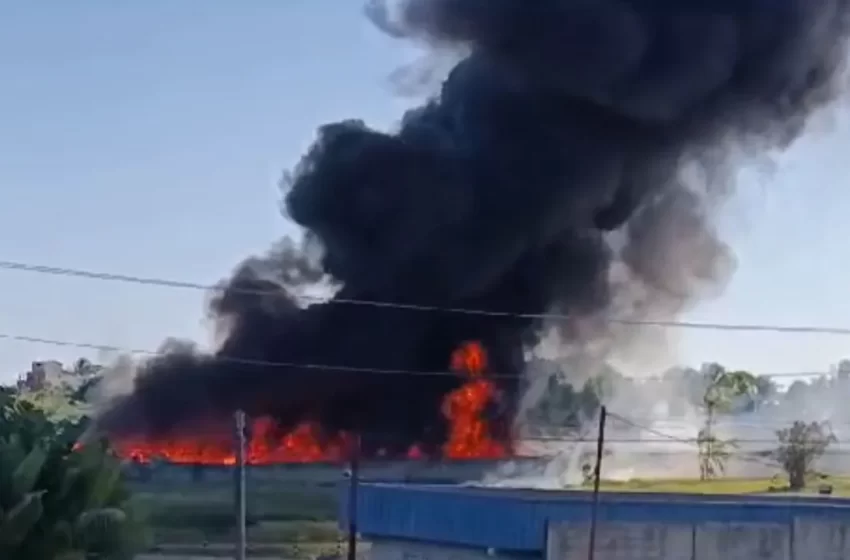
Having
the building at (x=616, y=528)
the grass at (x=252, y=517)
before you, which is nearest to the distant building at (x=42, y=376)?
the grass at (x=252, y=517)

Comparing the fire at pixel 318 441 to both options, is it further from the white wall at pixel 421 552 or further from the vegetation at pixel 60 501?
the vegetation at pixel 60 501

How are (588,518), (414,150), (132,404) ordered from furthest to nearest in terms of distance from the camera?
(132,404), (414,150), (588,518)

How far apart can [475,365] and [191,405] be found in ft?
30.6

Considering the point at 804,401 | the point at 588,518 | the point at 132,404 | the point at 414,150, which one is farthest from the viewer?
the point at 804,401

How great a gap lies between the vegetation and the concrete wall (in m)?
7.94

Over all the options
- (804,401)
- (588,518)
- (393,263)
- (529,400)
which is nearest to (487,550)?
(588,518)

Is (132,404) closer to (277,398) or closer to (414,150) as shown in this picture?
(277,398)

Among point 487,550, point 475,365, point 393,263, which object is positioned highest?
point 393,263

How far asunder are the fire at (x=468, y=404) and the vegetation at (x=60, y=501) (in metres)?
20.8

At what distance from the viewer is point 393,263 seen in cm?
4322

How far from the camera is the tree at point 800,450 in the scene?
186ft

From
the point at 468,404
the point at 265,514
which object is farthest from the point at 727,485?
the point at 265,514

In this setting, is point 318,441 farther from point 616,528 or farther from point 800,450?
point 800,450

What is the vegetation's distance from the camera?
21.9 metres
